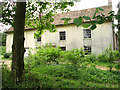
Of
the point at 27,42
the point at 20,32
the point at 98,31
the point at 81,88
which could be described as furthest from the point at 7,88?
the point at 27,42

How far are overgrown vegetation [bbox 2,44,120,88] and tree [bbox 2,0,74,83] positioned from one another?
308 millimetres

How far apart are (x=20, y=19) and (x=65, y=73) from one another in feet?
9.16

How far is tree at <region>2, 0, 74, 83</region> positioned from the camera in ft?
8.86

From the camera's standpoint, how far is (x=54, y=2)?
14.7 ft

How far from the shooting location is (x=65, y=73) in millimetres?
4312

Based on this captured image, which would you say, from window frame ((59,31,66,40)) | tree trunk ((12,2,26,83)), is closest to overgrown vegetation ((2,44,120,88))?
tree trunk ((12,2,26,83))

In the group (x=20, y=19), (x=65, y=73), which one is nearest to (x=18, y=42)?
(x=20, y=19)

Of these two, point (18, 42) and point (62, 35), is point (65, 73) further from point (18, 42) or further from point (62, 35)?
point (62, 35)

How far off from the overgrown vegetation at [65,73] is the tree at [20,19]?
1.01 ft

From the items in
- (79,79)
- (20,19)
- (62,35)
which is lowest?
(79,79)

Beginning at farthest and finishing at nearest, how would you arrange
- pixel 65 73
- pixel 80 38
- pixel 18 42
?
pixel 80 38
pixel 65 73
pixel 18 42

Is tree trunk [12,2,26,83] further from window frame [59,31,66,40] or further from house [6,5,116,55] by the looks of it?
window frame [59,31,66,40]

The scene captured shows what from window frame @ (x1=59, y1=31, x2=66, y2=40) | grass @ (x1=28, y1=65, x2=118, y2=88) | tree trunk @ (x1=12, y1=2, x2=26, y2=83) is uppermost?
window frame @ (x1=59, y1=31, x2=66, y2=40)

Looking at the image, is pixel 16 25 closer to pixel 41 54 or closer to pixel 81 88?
pixel 81 88
